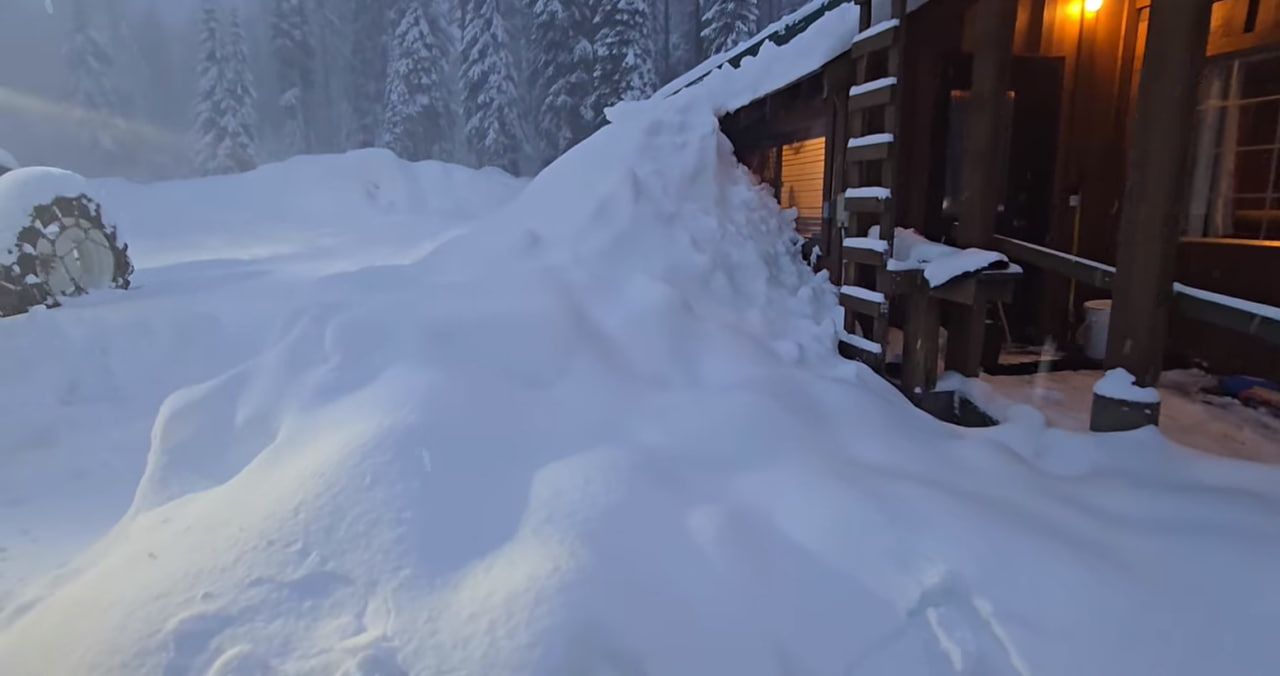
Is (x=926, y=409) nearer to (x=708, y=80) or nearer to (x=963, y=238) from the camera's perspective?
(x=963, y=238)

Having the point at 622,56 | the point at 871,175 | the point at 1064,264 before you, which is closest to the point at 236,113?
the point at 622,56

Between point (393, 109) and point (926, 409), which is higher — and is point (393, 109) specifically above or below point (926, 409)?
above

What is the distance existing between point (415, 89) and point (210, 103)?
9.92 meters

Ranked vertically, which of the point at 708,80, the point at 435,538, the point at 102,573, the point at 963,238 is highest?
the point at 708,80

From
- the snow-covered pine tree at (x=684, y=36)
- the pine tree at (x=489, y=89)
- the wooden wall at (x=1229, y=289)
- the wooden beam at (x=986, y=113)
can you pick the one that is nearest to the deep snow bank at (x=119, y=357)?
the wooden beam at (x=986, y=113)

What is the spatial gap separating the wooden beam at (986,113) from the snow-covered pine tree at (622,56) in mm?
19300

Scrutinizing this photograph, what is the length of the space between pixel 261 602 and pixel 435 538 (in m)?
0.62

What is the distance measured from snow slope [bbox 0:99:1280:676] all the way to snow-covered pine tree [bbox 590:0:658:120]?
1914cm

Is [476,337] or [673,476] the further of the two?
[476,337]

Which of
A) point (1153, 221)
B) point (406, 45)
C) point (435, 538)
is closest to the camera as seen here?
point (435, 538)

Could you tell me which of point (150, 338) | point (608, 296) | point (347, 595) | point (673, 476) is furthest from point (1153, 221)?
point (150, 338)

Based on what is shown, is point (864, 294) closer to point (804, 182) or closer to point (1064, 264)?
point (1064, 264)

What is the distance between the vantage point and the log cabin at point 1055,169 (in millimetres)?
3402

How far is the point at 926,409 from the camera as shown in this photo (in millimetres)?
4449
